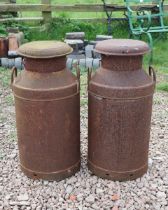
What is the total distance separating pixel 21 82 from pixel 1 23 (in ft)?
17.8

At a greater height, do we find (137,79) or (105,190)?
(137,79)

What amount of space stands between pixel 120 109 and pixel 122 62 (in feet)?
1.27

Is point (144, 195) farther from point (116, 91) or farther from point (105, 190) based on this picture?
point (116, 91)

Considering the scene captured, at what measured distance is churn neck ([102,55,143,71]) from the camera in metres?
3.21

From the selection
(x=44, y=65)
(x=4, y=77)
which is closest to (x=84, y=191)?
(x=44, y=65)

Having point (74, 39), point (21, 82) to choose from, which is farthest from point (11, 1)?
point (21, 82)

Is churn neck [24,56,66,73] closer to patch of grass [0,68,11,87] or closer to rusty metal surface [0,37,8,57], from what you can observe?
patch of grass [0,68,11,87]

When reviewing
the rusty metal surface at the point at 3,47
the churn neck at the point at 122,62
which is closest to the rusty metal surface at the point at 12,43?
the rusty metal surface at the point at 3,47

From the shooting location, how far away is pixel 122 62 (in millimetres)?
3219

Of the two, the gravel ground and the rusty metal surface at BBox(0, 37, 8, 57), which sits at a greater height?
the rusty metal surface at BBox(0, 37, 8, 57)

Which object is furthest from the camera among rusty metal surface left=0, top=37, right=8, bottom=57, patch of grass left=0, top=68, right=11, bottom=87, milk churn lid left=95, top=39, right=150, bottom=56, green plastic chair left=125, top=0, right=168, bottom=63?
green plastic chair left=125, top=0, right=168, bottom=63

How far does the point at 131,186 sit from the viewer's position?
11.6ft

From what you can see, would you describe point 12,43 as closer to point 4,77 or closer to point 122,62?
point 4,77

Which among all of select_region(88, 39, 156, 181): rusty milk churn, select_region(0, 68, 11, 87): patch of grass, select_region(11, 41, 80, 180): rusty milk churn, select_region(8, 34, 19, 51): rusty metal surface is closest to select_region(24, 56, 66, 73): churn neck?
select_region(11, 41, 80, 180): rusty milk churn
